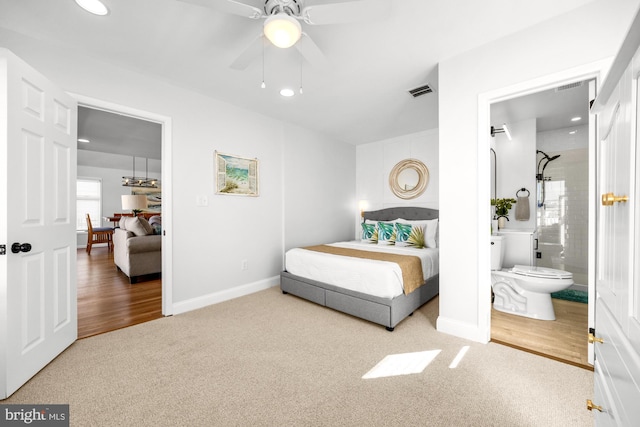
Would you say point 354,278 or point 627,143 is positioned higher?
point 627,143

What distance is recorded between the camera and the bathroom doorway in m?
3.24

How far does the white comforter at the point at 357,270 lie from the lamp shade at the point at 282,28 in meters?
→ 2.05

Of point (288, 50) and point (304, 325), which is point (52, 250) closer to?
point (304, 325)

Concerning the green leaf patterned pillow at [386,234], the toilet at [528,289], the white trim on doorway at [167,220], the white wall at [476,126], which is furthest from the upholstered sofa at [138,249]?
the toilet at [528,289]

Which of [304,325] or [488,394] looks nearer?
[488,394]

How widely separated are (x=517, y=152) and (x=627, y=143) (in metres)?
3.66

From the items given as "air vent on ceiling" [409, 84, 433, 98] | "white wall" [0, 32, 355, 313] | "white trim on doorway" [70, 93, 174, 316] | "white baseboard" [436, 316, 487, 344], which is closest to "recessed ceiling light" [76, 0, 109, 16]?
"white wall" [0, 32, 355, 313]

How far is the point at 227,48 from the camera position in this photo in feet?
7.39

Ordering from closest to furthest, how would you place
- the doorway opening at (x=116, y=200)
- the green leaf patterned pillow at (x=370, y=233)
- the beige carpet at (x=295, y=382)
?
the beige carpet at (x=295, y=382) → the doorway opening at (x=116, y=200) → the green leaf patterned pillow at (x=370, y=233)

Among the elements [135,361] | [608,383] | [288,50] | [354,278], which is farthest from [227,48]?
[608,383]

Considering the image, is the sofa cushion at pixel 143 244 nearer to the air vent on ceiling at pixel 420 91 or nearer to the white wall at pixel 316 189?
the white wall at pixel 316 189

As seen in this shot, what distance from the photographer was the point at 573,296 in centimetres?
332

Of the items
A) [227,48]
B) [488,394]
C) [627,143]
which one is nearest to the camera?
[627,143]

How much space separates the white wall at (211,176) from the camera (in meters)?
2.40
